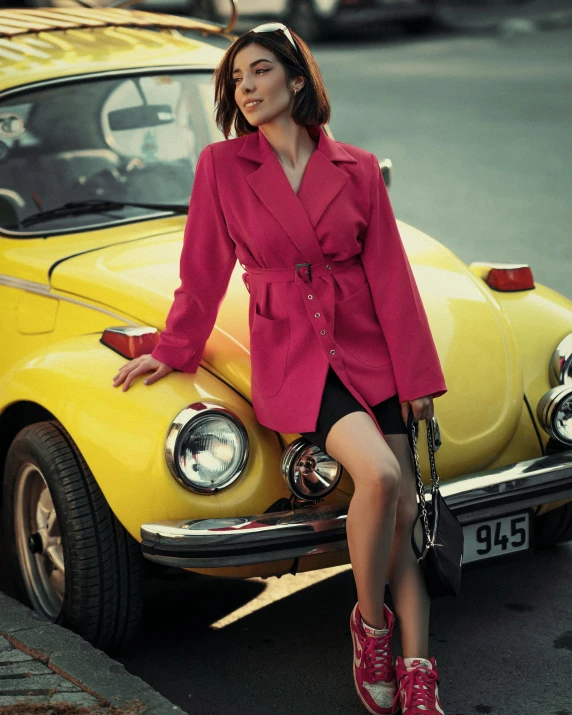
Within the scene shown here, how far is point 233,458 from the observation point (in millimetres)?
3543

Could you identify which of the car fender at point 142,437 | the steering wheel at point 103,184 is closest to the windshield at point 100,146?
the steering wheel at point 103,184

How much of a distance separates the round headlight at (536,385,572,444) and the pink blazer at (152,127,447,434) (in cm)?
66

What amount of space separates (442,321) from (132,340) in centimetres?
110

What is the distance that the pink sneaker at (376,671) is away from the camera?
3400 mm

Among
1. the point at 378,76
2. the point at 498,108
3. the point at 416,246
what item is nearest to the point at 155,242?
the point at 416,246

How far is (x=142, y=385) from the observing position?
143 inches

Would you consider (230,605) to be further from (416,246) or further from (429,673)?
(416,246)

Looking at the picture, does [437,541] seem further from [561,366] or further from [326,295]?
[561,366]

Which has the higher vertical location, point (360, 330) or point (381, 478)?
point (360, 330)

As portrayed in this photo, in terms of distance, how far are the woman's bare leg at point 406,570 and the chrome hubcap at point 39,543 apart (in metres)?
1.21

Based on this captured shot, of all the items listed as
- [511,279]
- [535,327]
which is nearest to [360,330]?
[535,327]

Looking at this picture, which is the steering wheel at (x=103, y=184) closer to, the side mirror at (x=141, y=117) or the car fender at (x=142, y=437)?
the side mirror at (x=141, y=117)

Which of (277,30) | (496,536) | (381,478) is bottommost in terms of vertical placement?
(496,536)

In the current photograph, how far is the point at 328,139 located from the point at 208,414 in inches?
36.6
